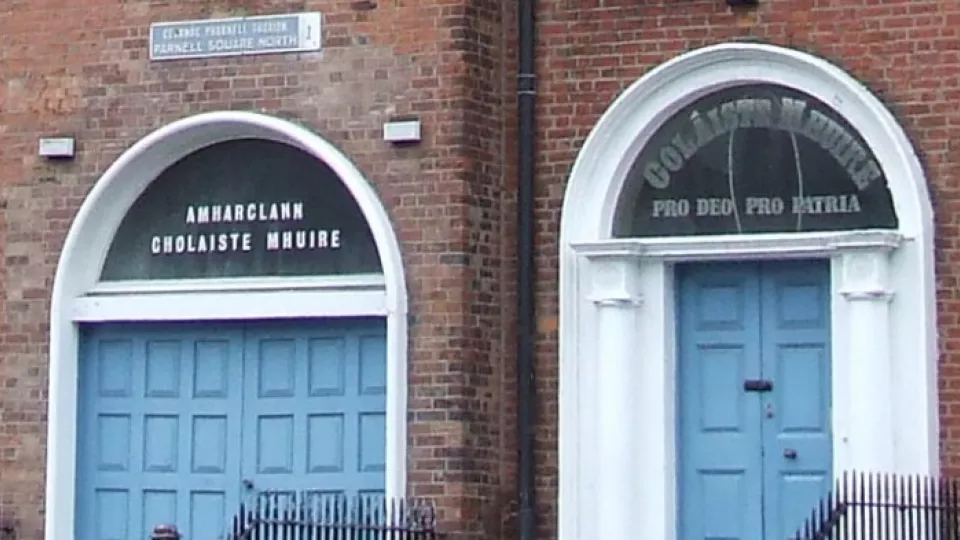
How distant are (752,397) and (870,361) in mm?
971

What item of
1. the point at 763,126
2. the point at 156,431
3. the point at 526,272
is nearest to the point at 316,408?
the point at 156,431

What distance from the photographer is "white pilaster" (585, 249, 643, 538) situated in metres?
14.9

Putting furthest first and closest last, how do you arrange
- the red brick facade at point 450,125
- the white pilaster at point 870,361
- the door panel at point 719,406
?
1. the door panel at point 719,406
2. the red brick facade at point 450,125
3. the white pilaster at point 870,361

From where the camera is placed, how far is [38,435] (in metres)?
16.2

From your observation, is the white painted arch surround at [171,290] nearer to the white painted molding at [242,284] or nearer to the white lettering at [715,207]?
the white painted molding at [242,284]

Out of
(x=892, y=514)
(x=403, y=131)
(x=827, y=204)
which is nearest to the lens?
(x=892, y=514)

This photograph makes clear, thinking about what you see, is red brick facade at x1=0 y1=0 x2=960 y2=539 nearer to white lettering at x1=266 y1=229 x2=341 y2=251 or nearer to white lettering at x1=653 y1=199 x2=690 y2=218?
white lettering at x1=266 y1=229 x2=341 y2=251

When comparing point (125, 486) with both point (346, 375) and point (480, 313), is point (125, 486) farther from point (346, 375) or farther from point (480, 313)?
point (480, 313)

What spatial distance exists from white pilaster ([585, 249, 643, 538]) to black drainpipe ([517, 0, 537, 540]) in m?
0.46

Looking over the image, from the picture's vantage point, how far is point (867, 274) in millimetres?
14320

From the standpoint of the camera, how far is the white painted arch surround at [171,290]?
1527 centimetres

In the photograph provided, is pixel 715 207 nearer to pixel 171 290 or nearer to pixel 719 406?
pixel 719 406

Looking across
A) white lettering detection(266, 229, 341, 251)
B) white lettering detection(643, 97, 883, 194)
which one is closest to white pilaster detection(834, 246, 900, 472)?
white lettering detection(643, 97, 883, 194)

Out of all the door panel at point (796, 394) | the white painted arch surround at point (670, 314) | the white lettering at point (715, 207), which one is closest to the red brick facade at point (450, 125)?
the white painted arch surround at point (670, 314)
